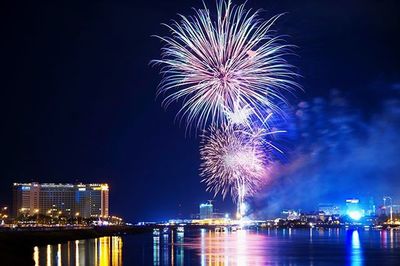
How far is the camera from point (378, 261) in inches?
2254

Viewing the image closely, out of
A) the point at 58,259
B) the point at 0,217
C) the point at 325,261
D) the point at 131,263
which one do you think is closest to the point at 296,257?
the point at 325,261

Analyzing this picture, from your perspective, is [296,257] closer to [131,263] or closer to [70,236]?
[131,263]

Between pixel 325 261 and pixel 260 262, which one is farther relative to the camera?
pixel 325 261

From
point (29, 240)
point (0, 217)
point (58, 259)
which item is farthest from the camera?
point (0, 217)

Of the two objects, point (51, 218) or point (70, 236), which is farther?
point (51, 218)

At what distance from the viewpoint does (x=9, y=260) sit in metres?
46.8

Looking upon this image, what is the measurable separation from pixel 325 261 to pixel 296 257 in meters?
3.96

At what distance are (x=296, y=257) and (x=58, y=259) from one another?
22197 millimetres

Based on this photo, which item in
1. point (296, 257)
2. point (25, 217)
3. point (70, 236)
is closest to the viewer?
point (296, 257)

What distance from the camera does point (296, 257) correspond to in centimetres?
6038

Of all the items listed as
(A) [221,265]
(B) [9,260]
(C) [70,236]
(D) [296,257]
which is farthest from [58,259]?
(C) [70,236]

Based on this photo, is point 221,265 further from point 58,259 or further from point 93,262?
point 58,259

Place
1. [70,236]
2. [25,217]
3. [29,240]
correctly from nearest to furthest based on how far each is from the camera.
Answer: [29,240], [70,236], [25,217]

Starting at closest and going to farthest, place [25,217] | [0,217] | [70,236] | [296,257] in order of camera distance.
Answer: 1. [296,257]
2. [70,236]
3. [0,217]
4. [25,217]
